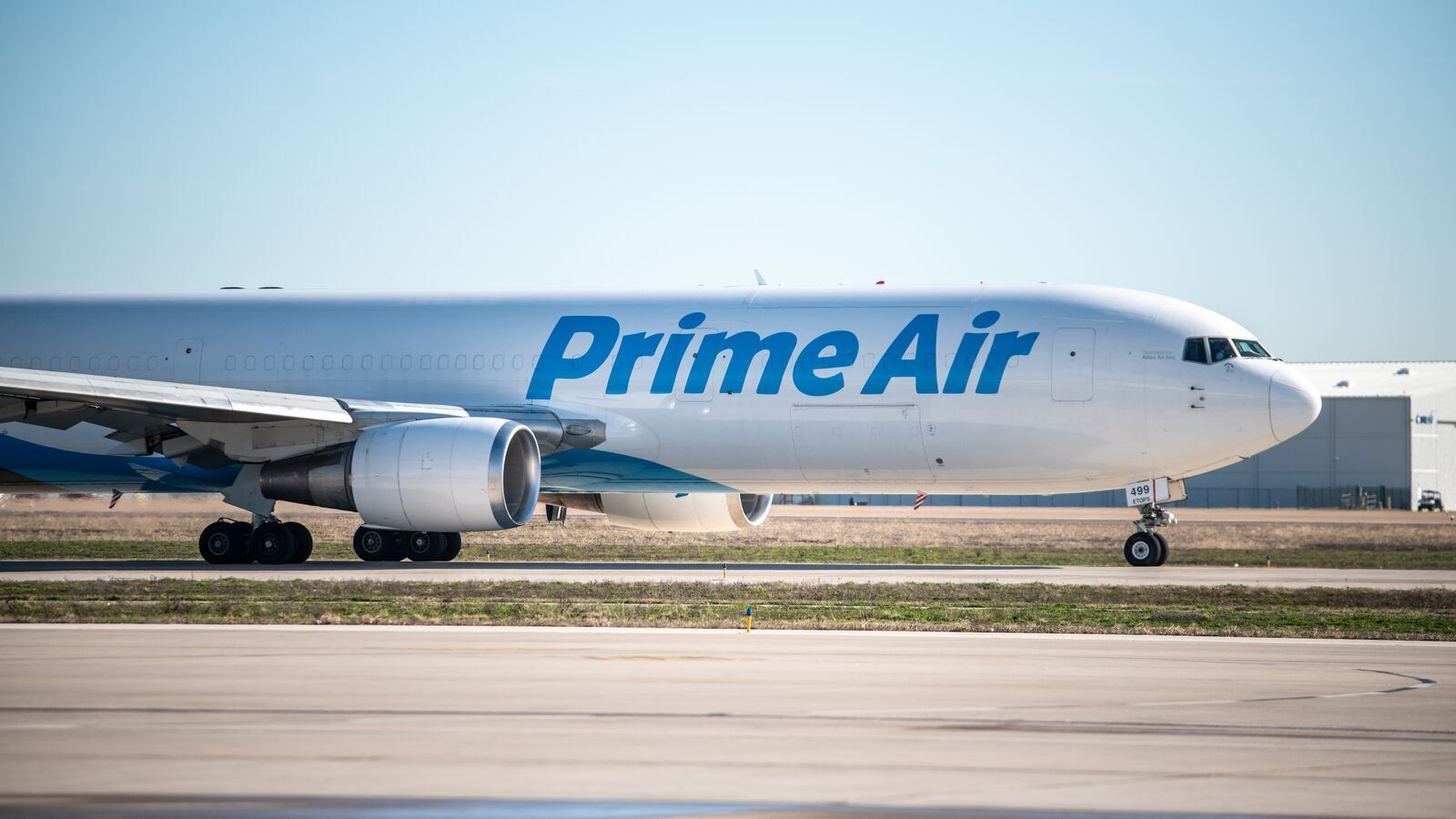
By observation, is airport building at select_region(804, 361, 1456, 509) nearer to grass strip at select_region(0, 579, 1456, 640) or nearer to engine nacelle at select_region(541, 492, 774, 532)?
engine nacelle at select_region(541, 492, 774, 532)

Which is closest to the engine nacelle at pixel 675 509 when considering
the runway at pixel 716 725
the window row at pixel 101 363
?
the window row at pixel 101 363

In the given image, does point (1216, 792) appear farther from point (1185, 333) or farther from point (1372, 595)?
point (1185, 333)

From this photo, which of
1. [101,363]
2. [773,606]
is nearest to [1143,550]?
[773,606]

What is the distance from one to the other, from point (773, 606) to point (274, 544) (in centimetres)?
1092

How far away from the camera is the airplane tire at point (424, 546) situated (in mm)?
25938

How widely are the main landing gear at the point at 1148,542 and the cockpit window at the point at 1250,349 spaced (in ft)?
8.50

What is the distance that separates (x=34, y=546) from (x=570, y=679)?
2254 centimetres

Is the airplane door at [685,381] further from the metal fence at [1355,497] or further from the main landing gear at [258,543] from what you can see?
the metal fence at [1355,497]

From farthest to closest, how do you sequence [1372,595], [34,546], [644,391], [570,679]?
[34,546] → [644,391] → [1372,595] → [570,679]

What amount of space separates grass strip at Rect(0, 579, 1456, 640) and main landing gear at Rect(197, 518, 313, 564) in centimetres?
485

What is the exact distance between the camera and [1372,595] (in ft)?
61.8

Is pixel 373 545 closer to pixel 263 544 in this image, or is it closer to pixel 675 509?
pixel 263 544

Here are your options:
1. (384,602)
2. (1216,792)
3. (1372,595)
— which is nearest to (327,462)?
(384,602)

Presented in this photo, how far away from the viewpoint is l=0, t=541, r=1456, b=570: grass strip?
27141mm
